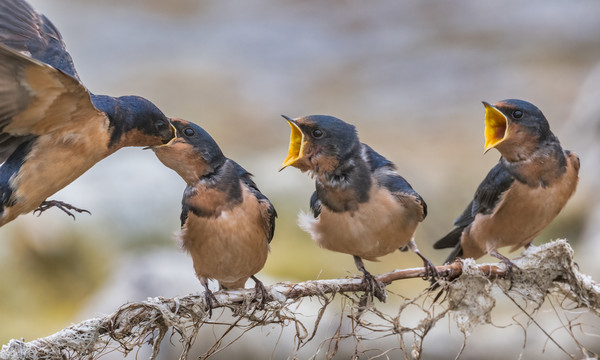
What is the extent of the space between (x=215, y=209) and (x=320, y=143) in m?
0.35

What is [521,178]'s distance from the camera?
250 centimetres

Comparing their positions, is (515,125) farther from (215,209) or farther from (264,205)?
(215,209)

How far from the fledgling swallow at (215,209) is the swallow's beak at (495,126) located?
0.71 meters

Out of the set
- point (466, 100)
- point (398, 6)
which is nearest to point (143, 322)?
point (466, 100)

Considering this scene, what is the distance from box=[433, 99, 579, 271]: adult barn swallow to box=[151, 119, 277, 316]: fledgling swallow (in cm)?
73

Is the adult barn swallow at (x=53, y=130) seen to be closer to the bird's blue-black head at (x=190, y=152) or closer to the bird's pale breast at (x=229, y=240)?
the bird's blue-black head at (x=190, y=152)

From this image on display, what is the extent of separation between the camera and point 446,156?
7.23 metres

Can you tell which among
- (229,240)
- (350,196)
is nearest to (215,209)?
(229,240)

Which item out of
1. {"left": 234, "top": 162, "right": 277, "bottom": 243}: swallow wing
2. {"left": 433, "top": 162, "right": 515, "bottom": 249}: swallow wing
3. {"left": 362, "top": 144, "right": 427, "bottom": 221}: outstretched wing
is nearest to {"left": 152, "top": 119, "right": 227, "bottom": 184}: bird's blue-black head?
{"left": 234, "top": 162, "right": 277, "bottom": 243}: swallow wing

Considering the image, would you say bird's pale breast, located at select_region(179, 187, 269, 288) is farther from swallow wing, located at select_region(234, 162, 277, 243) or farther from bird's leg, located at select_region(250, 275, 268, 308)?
bird's leg, located at select_region(250, 275, 268, 308)

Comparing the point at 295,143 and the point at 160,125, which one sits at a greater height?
the point at 160,125

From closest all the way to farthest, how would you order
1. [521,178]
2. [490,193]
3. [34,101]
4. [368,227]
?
[34,101] → [368,227] → [521,178] → [490,193]

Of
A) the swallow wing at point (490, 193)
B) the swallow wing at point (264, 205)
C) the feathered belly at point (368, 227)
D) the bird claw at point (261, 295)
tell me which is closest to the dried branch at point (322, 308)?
the bird claw at point (261, 295)

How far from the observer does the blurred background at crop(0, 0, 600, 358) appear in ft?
15.7
